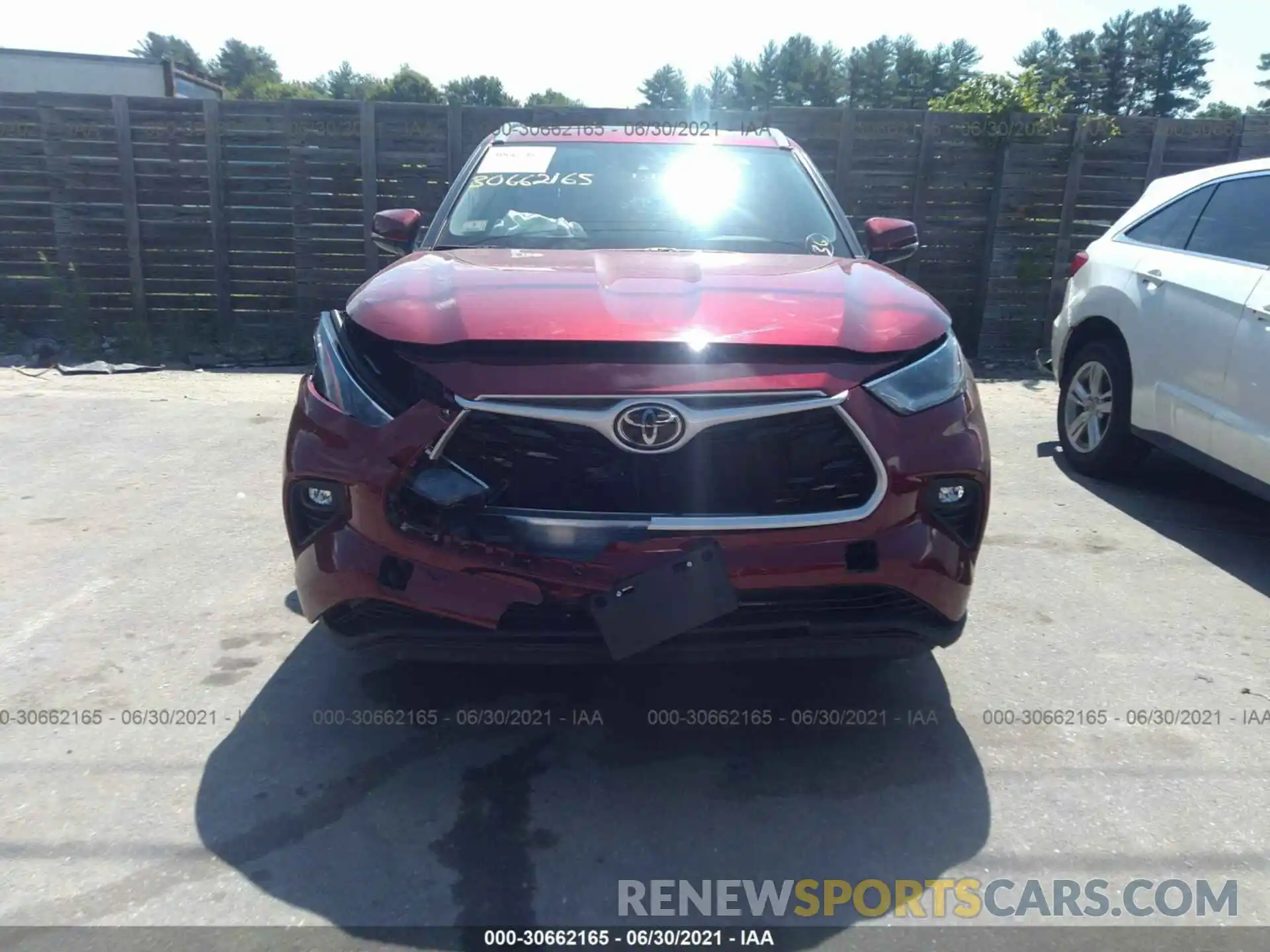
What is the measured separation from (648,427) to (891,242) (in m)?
2.00

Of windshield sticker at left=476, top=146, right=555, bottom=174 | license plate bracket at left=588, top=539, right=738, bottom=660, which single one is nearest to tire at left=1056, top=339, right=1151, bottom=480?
windshield sticker at left=476, top=146, right=555, bottom=174

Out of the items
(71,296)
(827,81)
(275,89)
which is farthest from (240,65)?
(71,296)

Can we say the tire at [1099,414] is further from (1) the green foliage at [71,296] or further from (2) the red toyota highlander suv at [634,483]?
(1) the green foliage at [71,296]

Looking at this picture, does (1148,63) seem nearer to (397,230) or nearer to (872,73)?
(872,73)

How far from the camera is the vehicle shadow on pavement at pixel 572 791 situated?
230cm

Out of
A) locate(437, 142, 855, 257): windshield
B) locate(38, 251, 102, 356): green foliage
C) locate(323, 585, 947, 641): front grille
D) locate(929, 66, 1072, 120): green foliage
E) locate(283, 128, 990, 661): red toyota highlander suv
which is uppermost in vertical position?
locate(929, 66, 1072, 120): green foliage

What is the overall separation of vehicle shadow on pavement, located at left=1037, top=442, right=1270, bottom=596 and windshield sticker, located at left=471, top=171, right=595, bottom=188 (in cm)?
303

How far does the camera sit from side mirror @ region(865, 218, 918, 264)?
4.04 meters

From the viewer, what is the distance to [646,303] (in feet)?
9.11

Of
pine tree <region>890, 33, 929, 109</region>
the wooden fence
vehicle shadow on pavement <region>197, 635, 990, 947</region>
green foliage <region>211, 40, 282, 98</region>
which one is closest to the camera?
vehicle shadow on pavement <region>197, 635, 990, 947</region>

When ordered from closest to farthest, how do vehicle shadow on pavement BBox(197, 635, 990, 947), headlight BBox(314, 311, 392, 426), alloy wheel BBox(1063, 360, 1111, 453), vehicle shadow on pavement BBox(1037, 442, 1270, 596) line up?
1. vehicle shadow on pavement BBox(197, 635, 990, 947)
2. headlight BBox(314, 311, 392, 426)
3. vehicle shadow on pavement BBox(1037, 442, 1270, 596)
4. alloy wheel BBox(1063, 360, 1111, 453)

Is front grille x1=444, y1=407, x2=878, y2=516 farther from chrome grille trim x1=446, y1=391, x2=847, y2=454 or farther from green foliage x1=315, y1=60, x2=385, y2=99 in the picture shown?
green foliage x1=315, y1=60, x2=385, y2=99

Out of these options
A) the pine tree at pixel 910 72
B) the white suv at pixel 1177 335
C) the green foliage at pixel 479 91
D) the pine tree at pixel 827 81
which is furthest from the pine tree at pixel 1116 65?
the white suv at pixel 1177 335

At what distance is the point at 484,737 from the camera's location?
2.92m
